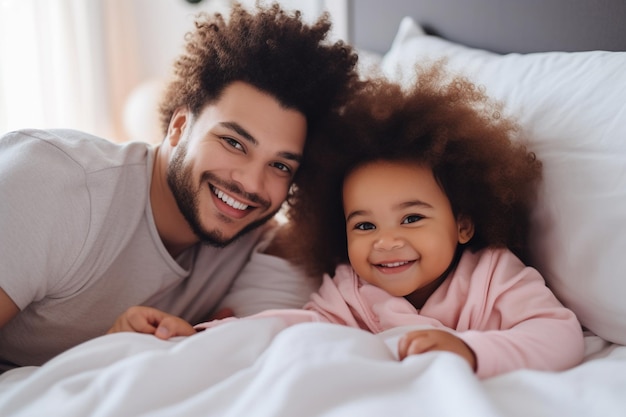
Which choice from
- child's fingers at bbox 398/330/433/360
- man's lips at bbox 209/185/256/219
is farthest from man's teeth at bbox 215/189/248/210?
child's fingers at bbox 398/330/433/360

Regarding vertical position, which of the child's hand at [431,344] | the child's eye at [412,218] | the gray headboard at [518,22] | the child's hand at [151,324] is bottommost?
the child's hand at [151,324]

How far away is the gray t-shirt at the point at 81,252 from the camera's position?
103cm

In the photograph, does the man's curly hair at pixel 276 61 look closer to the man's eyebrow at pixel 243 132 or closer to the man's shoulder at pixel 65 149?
the man's eyebrow at pixel 243 132

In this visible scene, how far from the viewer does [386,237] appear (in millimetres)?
1095

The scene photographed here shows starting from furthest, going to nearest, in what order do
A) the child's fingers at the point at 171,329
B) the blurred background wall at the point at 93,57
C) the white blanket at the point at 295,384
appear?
the blurred background wall at the point at 93,57
the child's fingers at the point at 171,329
the white blanket at the point at 295,384

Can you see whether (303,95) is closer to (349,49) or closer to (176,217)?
(349,49)

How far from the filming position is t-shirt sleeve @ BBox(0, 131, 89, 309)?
1.01m

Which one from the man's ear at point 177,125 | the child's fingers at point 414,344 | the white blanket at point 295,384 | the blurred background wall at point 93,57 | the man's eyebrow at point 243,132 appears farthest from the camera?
the blurred background wall at point 93,57

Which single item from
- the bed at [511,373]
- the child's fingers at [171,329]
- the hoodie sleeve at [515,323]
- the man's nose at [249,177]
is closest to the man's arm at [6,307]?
the bed at [511,373]

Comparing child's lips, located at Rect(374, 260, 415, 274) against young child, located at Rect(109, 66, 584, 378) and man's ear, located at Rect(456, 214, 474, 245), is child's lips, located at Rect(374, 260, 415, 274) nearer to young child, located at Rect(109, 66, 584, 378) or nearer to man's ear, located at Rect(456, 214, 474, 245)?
young child, located at Rect(109, 66, 584, 378)

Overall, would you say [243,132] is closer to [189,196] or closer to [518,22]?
[189,196]

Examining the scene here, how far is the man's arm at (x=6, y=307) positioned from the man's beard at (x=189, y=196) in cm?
39

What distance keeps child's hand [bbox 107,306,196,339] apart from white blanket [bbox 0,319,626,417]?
147 mm

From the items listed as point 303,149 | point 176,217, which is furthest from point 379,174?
point 176,217
